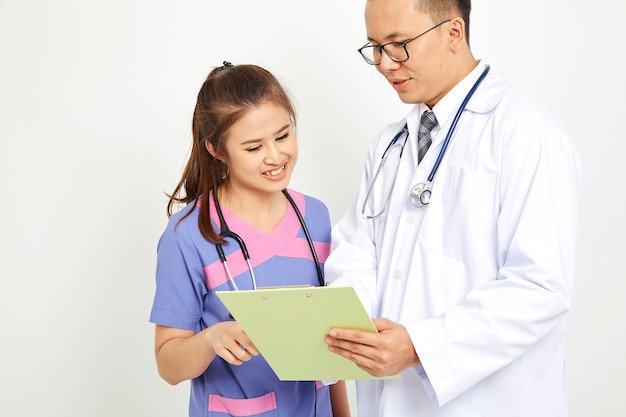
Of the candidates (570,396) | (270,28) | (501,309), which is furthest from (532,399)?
(270,28)

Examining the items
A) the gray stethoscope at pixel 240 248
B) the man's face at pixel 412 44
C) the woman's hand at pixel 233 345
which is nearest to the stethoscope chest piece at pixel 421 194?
the man's face at pixel 412 44

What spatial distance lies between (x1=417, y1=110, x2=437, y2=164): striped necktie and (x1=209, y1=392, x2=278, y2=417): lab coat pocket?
28.2 inches

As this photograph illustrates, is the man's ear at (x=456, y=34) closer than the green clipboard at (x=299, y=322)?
No

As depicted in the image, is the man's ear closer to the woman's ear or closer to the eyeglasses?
the eyeglasses

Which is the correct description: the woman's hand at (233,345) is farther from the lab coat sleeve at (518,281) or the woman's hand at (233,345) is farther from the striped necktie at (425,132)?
the striped necktie at (425,132)

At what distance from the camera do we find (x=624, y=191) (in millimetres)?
3109

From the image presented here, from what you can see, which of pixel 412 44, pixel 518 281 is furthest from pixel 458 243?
pixel 412 44

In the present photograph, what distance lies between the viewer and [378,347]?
1710 mm

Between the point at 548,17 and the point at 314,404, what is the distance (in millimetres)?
1802

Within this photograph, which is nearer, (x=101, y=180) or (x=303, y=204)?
(x=303, y=204)

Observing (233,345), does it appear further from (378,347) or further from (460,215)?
(460,215)

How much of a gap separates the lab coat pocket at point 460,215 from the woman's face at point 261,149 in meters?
0.40

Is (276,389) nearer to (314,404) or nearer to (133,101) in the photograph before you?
(314,404)

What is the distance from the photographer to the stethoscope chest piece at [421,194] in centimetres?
192
